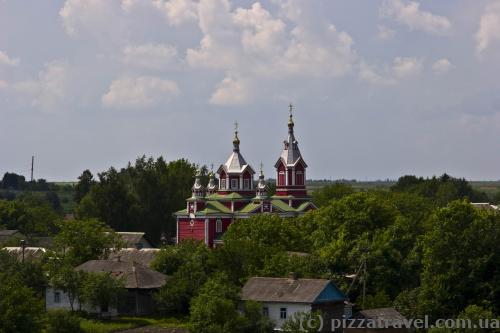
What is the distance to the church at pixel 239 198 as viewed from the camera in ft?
270

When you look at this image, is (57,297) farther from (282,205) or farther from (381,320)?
(282,205)

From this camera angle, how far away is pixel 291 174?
282 feet

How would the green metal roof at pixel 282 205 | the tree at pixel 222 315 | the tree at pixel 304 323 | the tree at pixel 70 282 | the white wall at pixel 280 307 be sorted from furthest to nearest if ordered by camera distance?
the green metal roof at pixel 282 205
the tree at pixel 70 282
the white wall at pixel 280 307
the tree at pixel 222 315
the tree at pixel 304 323

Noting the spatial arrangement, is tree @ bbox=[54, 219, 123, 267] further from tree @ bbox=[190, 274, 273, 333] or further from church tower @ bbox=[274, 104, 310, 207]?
church tower @ bbox=[274, 104, 310, 207]

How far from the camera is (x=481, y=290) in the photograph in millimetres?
51125

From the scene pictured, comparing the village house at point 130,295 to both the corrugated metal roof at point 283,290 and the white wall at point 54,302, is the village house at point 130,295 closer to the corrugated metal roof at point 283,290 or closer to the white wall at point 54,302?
the white wall at point 54,302

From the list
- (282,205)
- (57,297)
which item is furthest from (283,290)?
(282,205)

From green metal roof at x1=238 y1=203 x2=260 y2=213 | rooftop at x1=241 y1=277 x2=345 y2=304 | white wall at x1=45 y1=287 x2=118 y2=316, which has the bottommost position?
white wall at x1=45 y1=287 x2=118 y2=316

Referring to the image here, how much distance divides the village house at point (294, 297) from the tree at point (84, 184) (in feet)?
205

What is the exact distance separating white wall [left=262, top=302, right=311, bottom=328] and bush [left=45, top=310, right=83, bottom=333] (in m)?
8.79

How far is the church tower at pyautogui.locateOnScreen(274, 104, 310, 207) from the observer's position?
8569 centimetres

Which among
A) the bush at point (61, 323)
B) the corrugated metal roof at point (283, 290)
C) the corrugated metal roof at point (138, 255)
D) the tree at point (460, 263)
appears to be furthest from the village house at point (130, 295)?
the tree at point (460, 263)

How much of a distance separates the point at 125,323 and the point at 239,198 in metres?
30.1

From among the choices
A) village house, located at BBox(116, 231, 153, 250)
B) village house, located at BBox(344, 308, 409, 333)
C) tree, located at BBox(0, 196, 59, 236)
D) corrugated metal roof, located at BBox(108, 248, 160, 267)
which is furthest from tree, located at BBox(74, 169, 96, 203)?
village house, located at BBox(344, 308, 409, 333)
